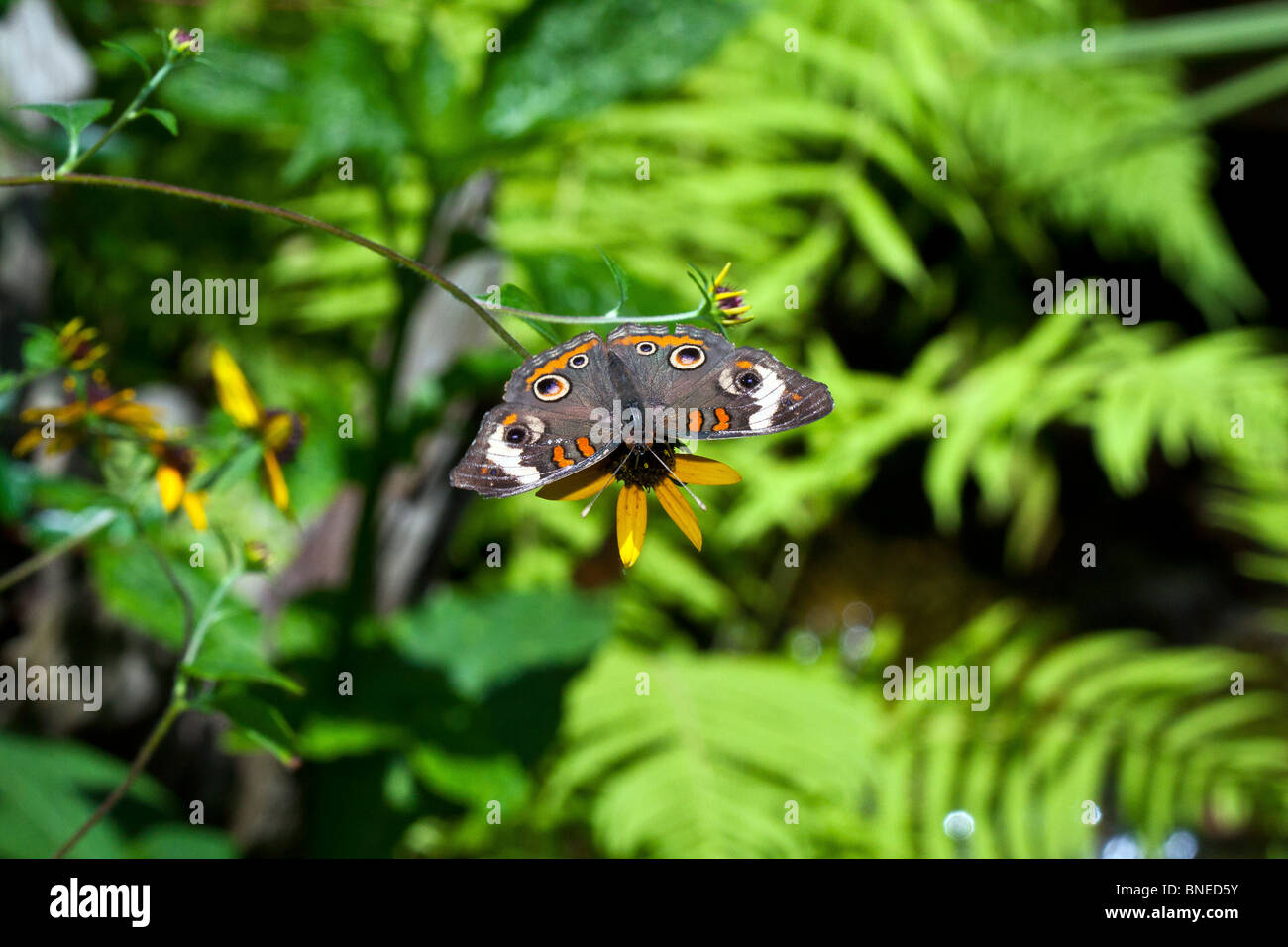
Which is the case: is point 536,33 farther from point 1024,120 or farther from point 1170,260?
point 1170,260

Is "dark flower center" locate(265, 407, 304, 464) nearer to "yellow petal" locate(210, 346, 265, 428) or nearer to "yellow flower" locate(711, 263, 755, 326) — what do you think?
"yellow petal" locate(210, 346, 265, 428)

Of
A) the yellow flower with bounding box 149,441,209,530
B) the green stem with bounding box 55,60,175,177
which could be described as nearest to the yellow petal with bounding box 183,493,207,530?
the yellow flower with bounding box 149,441,209,530

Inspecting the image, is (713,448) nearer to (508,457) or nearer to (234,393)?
(234,393)

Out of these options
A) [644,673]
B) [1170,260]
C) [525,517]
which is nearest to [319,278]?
[525,517]

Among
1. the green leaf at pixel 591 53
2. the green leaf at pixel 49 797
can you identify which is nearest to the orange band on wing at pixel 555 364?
the green leaf at pixel 591 53

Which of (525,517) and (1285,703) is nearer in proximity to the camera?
(525,517)

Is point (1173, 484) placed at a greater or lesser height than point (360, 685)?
greater
